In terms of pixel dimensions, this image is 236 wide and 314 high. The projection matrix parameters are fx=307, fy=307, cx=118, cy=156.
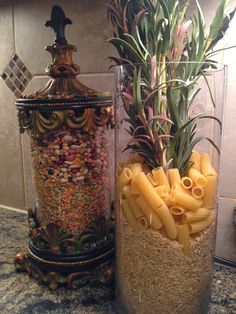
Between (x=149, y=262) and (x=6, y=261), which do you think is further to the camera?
(x=6, y=261)

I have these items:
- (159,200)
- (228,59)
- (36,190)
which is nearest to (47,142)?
(36,190)

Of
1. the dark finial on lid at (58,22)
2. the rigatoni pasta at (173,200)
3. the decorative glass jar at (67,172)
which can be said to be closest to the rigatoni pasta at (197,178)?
the rigatoni pasta at (173,200)

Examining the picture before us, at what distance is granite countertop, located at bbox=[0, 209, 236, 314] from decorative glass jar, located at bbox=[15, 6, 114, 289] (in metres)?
0.02

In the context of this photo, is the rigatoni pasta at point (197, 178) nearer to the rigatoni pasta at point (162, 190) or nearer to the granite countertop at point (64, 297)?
the rigatoni pasta at point (162, 190)

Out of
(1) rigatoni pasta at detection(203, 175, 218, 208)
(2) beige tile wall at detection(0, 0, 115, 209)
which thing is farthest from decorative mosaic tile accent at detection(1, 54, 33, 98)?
(1) rigatoni pasta at detection(203, 175, 218, 208)

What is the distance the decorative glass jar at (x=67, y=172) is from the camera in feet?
1.42

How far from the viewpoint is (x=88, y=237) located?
48 centimetres

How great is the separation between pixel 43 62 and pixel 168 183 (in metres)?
0.45

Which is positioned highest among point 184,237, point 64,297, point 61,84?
point 61,84

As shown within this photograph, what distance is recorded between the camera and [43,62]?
2.17ft

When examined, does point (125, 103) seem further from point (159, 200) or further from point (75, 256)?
point (75, 256)

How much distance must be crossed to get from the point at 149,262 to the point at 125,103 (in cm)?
19

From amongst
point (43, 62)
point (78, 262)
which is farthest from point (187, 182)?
point (43, 62)

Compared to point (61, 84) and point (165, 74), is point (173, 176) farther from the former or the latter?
point (61, 84)
